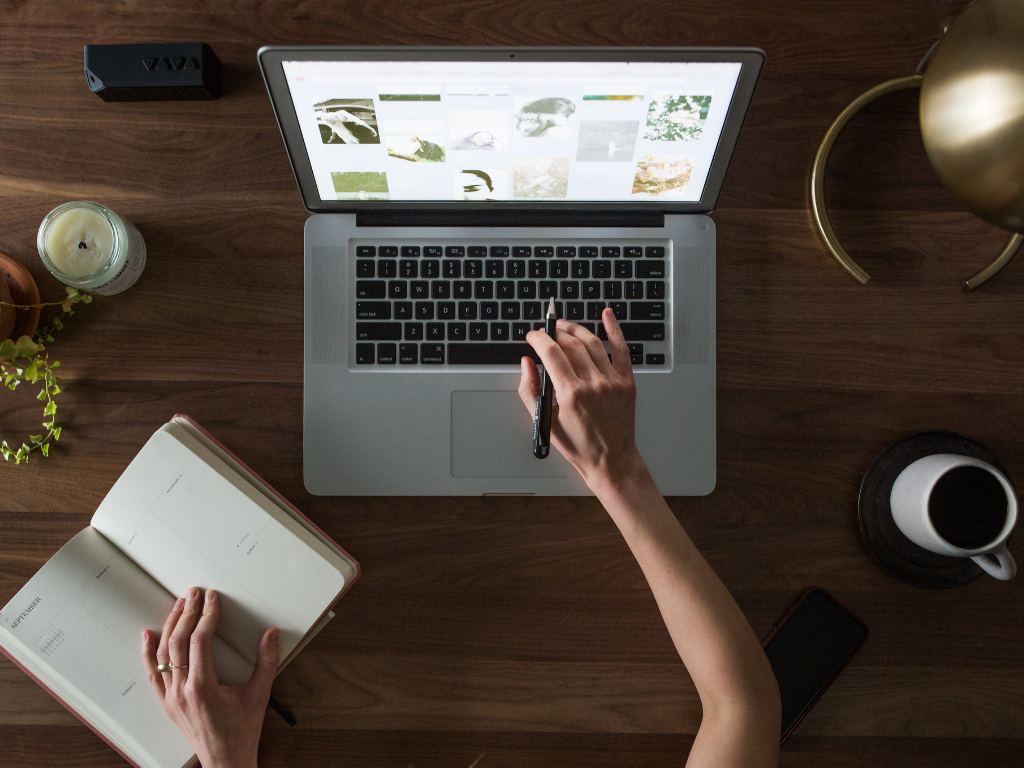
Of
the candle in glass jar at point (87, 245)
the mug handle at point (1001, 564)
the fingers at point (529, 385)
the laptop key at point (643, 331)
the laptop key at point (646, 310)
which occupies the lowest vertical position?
the mug handle at point (1001, 564)

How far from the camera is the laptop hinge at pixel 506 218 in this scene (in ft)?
2.58

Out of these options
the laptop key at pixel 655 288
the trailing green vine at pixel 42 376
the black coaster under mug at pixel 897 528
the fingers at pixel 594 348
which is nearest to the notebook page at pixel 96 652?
the trailing green vine at pixel 42 376

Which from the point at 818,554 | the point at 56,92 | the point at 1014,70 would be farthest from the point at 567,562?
the point at 56,92

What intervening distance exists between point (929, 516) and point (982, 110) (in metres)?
0.41

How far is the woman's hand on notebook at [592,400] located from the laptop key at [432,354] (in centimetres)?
10

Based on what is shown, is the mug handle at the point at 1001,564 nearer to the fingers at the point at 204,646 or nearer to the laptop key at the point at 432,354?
the laptop key at the point at 432,354

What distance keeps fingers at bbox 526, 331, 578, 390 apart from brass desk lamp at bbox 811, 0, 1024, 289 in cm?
35

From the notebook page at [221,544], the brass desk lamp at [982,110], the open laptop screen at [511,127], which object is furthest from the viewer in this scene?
the notebook page at [221,544]

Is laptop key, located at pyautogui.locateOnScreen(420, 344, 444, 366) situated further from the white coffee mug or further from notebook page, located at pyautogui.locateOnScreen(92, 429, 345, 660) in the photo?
the white coffee mug

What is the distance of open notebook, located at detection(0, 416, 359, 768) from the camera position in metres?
0.71

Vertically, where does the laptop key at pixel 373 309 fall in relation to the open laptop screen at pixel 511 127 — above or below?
below

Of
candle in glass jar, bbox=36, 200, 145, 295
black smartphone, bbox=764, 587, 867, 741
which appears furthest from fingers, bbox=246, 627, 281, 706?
black smartphone, bbox=764, 587, 867, 741

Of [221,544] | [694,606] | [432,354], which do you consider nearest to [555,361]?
[432,354]

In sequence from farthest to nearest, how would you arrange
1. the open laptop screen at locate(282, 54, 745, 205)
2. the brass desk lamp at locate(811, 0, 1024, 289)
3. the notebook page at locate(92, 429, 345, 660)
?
the notebook page at locate(92, 429, 345, 660)
the open laptop screen at locate(282, 54, 745, 205)
the brass desk lamp at locate(811, 0, 1024, 289)
